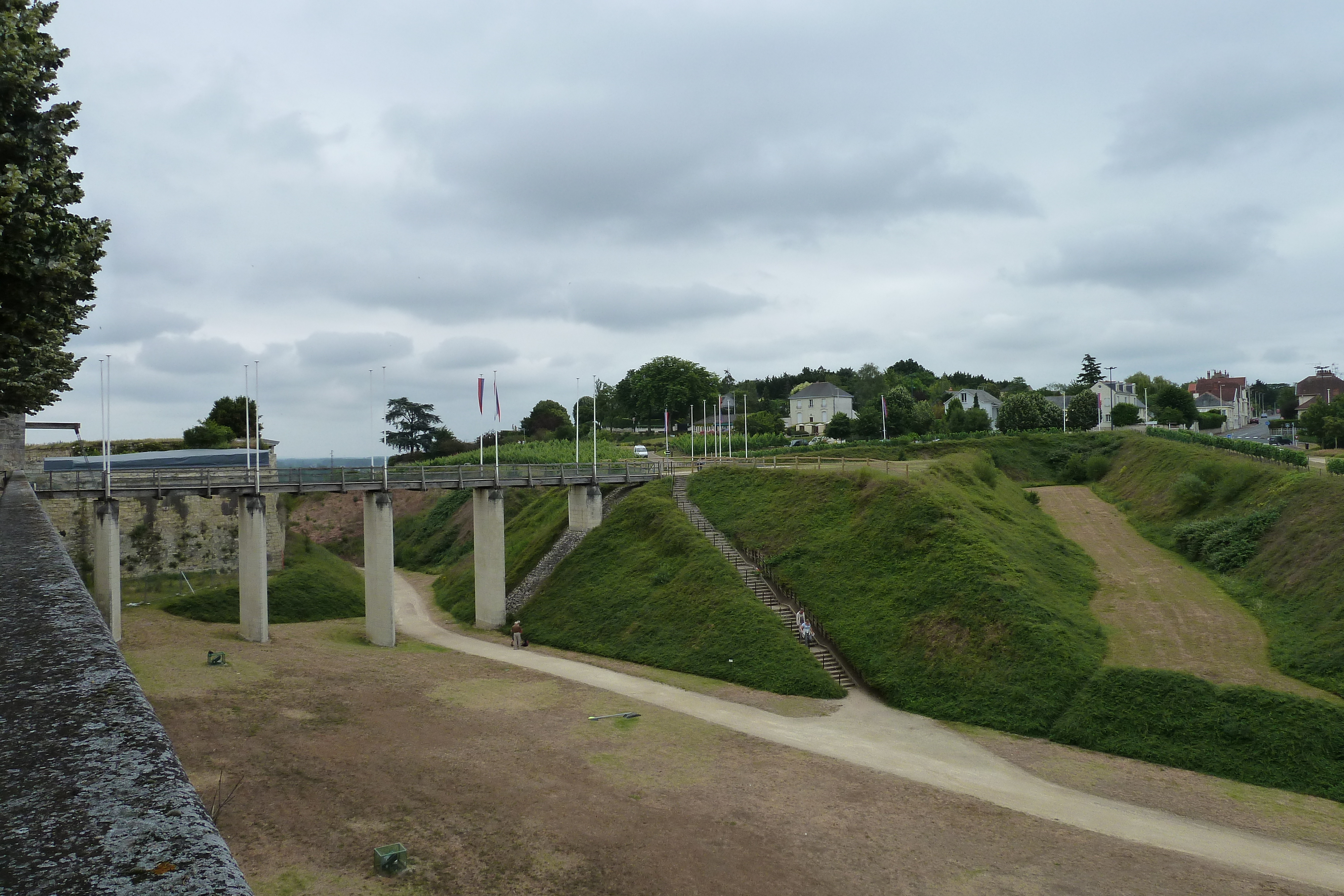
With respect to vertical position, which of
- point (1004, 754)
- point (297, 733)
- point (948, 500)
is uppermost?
point (948, 500)

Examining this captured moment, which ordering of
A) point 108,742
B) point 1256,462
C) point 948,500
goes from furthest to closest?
point 1256,462 < point 948,500 < point 108,742

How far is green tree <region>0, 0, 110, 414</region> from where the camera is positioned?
14.9 meters

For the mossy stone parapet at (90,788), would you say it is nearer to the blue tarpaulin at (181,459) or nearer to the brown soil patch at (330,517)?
the blue tarpaulin at (181,459)

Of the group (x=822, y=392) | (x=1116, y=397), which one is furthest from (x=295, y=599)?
(x=1116, y=397)

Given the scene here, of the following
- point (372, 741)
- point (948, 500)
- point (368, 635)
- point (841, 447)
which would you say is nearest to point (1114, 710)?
point (948, 500)

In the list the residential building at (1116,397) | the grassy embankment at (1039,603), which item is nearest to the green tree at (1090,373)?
the residential building at (1116,397)

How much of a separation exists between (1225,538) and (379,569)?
44.9 m

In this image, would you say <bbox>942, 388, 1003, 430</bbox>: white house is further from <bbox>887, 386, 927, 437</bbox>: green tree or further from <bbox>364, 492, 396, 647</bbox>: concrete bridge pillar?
<bbox>364, 492, 396, 647</bbox>: concrete bridge pillar

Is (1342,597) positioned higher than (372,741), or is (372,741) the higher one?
(1342,597)

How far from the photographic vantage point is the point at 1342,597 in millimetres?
33750

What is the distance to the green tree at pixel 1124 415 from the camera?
9331 centimetres

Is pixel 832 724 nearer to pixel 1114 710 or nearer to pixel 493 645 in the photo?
pixel 1114 710

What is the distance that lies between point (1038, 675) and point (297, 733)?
1041 inches

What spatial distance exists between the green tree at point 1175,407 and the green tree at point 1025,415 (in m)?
22.3
